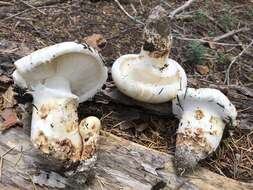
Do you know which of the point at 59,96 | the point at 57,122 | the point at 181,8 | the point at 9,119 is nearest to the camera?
the point at 57,122

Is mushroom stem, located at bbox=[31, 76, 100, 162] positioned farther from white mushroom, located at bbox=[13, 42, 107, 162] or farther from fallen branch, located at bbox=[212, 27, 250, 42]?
fallen branch, located at bbox=[212, 27, 250, 42]

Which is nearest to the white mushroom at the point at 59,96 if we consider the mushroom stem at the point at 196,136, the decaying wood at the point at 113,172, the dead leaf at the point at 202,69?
the decaying wood at the point at 113,172

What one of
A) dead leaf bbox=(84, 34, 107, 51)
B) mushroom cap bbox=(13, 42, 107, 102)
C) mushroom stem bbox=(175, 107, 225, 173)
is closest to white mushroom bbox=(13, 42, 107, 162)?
mushroom cap bbox=(13, 42, 107, 102)

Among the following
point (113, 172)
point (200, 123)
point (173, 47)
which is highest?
point (200, 123)

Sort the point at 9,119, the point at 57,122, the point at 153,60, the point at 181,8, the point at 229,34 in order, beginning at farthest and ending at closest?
the point at 181,8, the point at 229,34, the point at 153,60, the point at 9,119, the point at 57,122

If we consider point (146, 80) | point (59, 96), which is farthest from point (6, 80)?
point (146, 80)

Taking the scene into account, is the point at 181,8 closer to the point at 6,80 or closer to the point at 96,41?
the point at 96,41

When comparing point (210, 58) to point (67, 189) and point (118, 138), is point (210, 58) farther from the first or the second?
point (67, 189)
